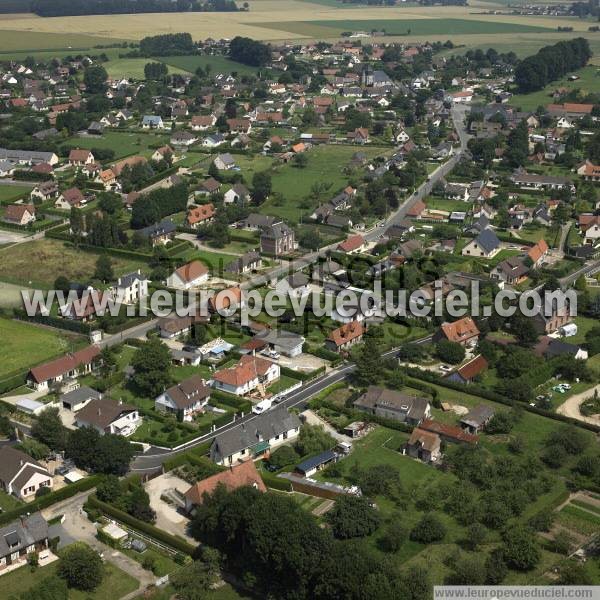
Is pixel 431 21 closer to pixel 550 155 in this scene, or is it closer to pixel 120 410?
pixel 550 155

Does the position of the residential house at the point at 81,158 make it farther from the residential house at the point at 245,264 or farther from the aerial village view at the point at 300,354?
the residential house at the point at 245,264

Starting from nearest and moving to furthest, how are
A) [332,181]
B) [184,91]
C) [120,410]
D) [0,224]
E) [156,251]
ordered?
1. [120,410]
2. [156,251]
3. [0,224]
4. [332,181]
5. [184,91]

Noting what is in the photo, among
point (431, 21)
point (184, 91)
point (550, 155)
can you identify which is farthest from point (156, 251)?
point (431, 21)

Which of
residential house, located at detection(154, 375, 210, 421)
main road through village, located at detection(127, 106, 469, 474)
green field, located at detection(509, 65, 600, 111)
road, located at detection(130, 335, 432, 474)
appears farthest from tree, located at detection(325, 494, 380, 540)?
green field, located at detection(509, 65, 600, 111)

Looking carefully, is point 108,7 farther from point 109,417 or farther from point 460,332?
point 109,417

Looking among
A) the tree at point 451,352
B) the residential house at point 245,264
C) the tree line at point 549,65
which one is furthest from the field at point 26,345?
the tree line at point 549,65

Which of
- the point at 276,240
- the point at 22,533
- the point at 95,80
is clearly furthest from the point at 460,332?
the point at 95,80

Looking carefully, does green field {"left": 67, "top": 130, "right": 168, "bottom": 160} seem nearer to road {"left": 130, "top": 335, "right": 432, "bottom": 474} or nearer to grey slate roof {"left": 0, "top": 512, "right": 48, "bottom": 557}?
road {"left": 130, "top": 335, "right": 432, "bottom": 474}
